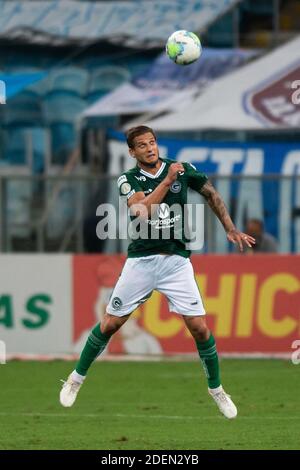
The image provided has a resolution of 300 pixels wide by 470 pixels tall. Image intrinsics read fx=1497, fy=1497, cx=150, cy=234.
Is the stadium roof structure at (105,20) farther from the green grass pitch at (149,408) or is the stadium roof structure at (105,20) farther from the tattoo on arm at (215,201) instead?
the tattoo on arm at (215,201)

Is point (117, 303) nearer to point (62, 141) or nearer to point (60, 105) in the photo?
point (62, 141)

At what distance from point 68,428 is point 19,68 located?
19803mm

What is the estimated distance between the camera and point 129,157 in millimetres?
22875

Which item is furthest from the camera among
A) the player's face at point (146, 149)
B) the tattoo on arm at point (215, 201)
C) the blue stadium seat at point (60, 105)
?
the blue stadium seat at point (60, 105)

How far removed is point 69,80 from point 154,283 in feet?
63.7

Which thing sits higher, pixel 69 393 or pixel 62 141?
pixel 62 141

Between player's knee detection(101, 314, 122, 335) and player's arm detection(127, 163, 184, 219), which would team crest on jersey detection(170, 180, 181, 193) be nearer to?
player's arm detection(127, 163, 184, 219)

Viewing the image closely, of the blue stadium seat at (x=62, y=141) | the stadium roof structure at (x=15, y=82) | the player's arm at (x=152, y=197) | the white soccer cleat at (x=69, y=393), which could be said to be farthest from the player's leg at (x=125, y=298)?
the blue stadium seat at (x=62, y=141)

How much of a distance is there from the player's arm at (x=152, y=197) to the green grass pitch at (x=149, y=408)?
1875 millimetres

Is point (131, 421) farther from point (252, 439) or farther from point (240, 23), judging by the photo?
point (240, 23)

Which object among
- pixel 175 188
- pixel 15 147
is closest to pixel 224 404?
pixel 175 188

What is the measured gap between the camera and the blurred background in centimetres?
2005

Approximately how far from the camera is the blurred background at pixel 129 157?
20047 mm

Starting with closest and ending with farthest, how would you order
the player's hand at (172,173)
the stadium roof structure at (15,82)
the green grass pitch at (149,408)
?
the green grass pitch at (149,408) → the player's hand at (172,173) → the stadium roof structure at (15,82)
